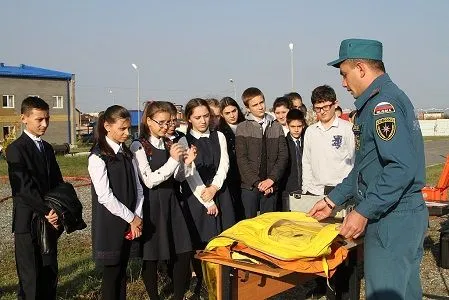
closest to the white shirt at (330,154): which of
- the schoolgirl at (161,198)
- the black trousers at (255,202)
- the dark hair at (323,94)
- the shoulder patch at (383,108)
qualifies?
the dark hair at (323,94)

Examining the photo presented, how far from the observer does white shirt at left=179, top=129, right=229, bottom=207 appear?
4.88m

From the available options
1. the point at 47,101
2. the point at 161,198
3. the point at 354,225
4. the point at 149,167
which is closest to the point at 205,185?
the point at 161,198

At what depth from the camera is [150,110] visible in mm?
4605

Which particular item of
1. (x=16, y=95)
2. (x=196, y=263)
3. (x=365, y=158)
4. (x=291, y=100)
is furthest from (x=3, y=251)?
(x=16, y=95)

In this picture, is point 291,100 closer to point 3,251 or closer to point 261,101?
point 261,101

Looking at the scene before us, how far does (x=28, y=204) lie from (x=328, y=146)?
2728mm

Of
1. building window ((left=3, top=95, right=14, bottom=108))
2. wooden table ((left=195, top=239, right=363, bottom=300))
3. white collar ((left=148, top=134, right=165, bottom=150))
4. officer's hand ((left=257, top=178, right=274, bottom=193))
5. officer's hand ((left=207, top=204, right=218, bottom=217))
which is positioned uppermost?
building window ((left=3, top=95, right=14, bottom=108))

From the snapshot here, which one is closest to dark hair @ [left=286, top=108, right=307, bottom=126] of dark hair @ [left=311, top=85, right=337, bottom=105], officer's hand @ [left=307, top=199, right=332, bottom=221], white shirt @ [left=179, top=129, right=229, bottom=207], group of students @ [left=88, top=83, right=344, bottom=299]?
group of students @ [left=88, top=83, right=344, bottom=299]

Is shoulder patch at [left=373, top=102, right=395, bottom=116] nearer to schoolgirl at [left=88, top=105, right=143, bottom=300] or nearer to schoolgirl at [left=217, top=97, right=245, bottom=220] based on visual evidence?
schoolgirl at [left=88, top=105, right=143, bottom=300]

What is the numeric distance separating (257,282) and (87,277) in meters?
2.94

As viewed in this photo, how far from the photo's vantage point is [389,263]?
298 cm

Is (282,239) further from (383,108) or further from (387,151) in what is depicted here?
(383,108)

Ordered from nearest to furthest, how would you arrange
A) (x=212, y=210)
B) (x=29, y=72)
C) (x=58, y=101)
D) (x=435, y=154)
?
(x=212, y=210) < (x=435, y=154) < (x=29, y=72) < (x=58, y=101)

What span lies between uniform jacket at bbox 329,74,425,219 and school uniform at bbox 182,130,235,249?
2030 millimetres
